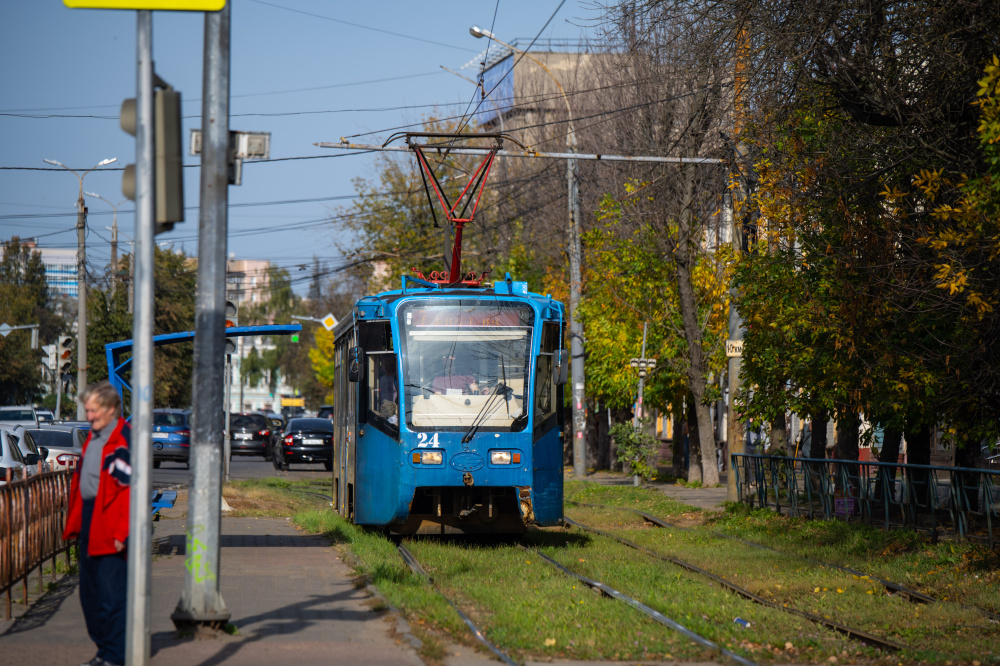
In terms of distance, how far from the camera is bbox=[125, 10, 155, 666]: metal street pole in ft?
21.1

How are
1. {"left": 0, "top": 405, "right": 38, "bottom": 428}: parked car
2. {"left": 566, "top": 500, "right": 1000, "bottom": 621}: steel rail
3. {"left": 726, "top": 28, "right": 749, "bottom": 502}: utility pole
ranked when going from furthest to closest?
{"left": 0, "top": 405, "right": 38, "bottom": 428}: parked car → {"left": 726, "top": 28, "right": 749, "bottom": 502}: utility pole → {"left": 566, "top": 500, "right": 1000, "bottom": 621}: steel rail

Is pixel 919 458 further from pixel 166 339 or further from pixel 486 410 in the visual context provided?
pixel 166 339

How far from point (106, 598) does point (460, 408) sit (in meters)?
7.13

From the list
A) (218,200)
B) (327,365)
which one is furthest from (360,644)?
(327,365)

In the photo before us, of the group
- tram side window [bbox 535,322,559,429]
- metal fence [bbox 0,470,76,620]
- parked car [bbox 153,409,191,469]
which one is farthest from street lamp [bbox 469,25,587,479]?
metal fence [bbox 0,470,76,620]

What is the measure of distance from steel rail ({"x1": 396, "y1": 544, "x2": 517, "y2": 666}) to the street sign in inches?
171

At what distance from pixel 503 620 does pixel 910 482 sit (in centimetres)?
809

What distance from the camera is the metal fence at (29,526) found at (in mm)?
8867

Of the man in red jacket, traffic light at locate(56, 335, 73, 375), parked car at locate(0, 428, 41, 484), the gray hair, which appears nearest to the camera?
the man in red jacket

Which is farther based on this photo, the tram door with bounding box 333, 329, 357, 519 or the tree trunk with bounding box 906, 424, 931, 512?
the tram door with bounding box 333, 329, 357, 519

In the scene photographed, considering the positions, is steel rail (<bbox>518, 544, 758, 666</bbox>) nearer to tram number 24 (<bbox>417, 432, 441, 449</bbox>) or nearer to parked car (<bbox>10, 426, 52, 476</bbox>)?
tram number 24 (<bbox>417, 432, 441, 449</bbox>)

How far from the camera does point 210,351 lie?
8.06 meters

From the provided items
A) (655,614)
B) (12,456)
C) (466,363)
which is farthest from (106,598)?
(12,456)

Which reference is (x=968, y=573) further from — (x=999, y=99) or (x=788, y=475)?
(x=788, y=475)
